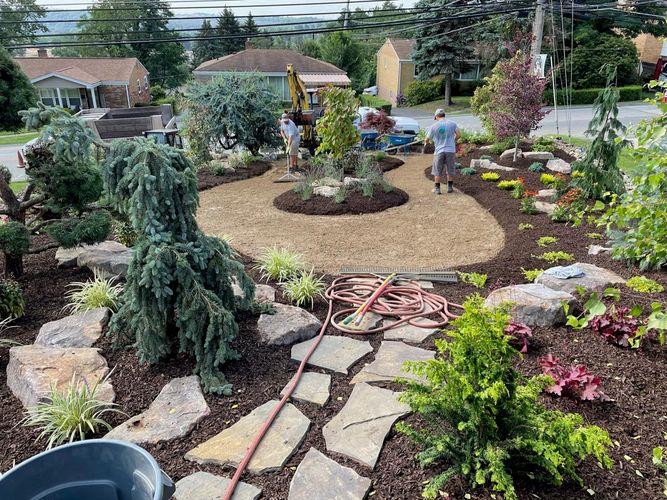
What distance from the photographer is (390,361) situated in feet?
11.9

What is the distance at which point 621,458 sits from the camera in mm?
2471

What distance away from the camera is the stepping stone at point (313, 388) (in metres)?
3.17

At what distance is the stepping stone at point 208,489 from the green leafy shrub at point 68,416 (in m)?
0.75

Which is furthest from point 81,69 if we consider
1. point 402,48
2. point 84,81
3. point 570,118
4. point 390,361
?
point 390,361

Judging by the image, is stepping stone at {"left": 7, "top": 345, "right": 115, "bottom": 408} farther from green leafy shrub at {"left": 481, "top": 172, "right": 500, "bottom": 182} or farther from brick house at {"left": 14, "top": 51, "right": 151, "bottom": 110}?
brick house at {"left": 14, "top": 51, "right": 151, "bottom": 110}

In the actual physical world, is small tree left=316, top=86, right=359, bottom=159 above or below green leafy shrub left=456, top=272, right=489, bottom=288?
above

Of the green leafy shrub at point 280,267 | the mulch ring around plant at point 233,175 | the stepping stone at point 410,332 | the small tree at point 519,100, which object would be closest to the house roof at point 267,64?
the mulch ring around plant at point 233,175

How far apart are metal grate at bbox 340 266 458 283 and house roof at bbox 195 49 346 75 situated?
27.0 meters

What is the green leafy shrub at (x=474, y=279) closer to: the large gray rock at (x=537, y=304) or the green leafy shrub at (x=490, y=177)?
the large gray rock at (x=537, y=304)

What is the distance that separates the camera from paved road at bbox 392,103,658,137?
1880 centimetres

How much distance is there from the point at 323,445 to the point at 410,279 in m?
2.71

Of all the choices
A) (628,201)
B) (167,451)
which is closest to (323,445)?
(167,451)

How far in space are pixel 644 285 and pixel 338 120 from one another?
6676 millimetres

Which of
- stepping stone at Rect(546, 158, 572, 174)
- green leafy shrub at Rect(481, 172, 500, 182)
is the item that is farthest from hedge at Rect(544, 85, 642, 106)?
green leafy shrub at Rect(481, 172, 500, 182)
